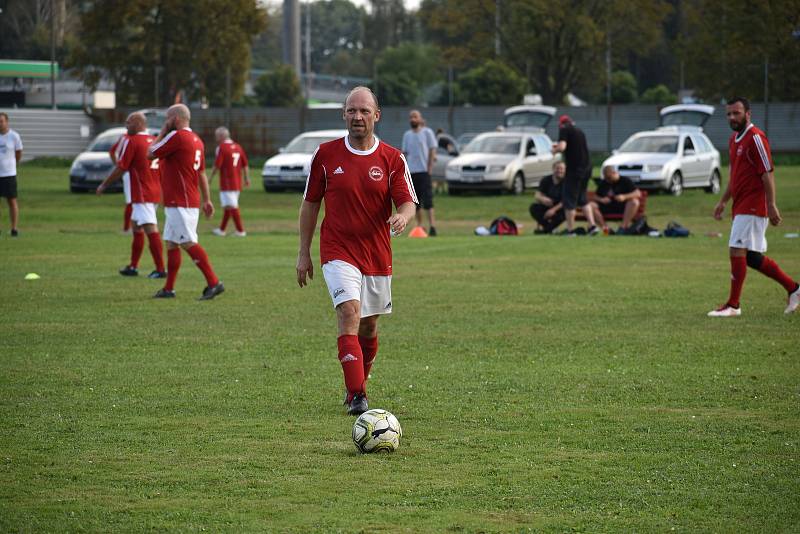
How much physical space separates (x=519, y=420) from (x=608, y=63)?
59787mm

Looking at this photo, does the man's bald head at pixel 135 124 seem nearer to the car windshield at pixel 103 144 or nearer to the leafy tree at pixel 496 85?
the car windshield at pixel 103 144

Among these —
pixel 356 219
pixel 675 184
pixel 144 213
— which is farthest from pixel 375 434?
pixel 675 184

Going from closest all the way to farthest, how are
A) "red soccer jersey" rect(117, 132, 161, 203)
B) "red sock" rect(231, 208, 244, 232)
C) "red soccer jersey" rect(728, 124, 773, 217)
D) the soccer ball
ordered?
the soccer ball < "red soccer jersey" rect(728, 124, 773, 217) < "red soccer jersey" rect(117, 132, 161, 203) < "red sock" rect(231, 208, 244, 232)

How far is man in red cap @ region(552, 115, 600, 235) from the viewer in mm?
24047

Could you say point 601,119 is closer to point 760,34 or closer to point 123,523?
point 760,34

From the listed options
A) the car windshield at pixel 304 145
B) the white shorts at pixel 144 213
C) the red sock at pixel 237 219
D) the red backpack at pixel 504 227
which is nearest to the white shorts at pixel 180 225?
the white shorts at pixel 144 213

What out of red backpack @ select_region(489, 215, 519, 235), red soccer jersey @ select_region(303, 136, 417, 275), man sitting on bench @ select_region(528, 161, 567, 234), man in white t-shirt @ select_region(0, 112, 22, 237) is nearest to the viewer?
red soccer jersey @ select_region(303, 136, 417, 275)

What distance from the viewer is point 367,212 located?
326 inches

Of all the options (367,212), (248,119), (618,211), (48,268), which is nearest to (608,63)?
(248,119)

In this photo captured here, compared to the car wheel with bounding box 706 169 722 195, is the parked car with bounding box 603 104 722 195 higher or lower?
higher

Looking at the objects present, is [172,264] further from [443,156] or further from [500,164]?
[443,156]

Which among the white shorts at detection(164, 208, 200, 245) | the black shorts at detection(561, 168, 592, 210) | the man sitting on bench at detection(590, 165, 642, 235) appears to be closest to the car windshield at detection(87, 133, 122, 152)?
the man sitting on bench at detection(590, 165, 642, 235)

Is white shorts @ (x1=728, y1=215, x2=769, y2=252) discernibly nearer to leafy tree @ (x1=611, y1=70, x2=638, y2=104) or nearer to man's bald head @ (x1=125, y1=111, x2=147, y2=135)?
man's bald head @ (x1=125, y1=111, x2=147, y2=135)

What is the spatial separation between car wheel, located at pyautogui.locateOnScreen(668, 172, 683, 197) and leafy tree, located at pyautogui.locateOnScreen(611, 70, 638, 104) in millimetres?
37554
